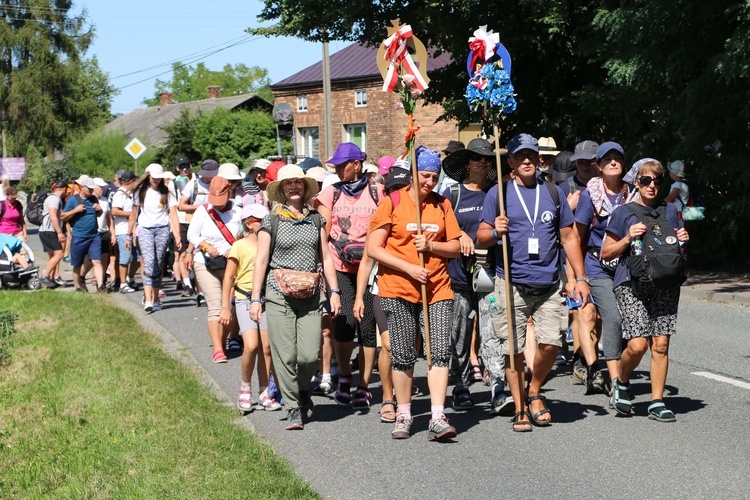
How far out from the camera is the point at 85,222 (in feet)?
54.2

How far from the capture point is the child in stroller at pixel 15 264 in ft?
55.9

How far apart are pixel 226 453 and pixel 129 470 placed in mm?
613

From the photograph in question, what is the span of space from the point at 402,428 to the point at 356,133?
1807 inches

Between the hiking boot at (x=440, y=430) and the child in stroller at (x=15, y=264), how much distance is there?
462 inches

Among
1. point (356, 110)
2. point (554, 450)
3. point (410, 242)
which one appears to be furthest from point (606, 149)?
point (356, 110)

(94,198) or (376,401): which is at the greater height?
(94,198)

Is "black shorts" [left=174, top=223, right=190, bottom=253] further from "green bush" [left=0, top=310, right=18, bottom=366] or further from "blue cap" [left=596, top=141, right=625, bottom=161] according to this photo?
"blue cap" [left=596, top=141, right=625, bottom=161]

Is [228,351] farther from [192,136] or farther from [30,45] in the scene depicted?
[30,45]

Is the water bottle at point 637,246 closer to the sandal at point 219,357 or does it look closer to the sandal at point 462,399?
the sandal at point 462,399

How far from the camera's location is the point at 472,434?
7.36 m

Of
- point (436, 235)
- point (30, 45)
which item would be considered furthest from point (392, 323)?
point (30, 45)

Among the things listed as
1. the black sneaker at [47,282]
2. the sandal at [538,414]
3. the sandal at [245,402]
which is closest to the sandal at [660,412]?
the sandal at [538,414]

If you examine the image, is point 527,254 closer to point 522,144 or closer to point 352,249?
point 522,144

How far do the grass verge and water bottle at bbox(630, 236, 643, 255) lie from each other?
2.85 metres
